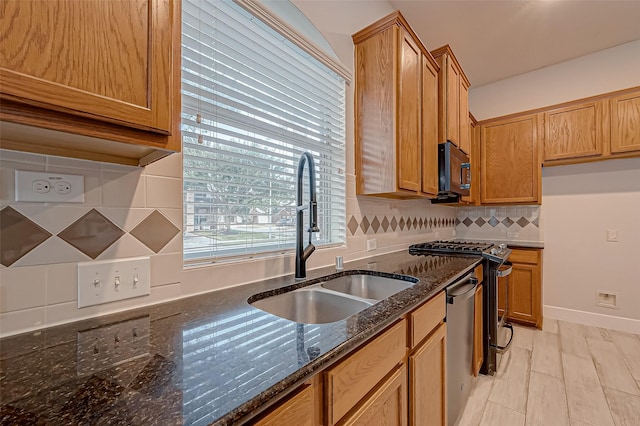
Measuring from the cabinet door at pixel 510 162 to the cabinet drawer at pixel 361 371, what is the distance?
298 centimetres

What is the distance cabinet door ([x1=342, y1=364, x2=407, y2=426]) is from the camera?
2.52 ft

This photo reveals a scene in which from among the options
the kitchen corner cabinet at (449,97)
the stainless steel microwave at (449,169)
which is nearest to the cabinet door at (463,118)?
the kitchen corner cabinet at (449,97)

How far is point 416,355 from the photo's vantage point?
1062mm

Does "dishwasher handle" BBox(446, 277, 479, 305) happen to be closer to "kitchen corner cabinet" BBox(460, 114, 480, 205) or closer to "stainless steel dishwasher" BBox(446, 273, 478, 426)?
"stainless steel dishwasher" BBox(446, 273, 478, 426)

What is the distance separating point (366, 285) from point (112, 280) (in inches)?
44.7

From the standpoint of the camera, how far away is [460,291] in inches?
58.7

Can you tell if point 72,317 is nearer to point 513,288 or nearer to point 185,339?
point 185,339

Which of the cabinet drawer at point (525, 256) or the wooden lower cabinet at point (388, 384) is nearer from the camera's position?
the wooden lower cabinet at point (388, 384)

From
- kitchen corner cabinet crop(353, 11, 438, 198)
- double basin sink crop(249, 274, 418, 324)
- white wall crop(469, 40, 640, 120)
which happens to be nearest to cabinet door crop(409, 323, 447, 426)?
double basin sink crop(249, 274, 418, 324)

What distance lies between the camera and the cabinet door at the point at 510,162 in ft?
10.0

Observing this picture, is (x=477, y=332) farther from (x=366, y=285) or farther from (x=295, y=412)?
(x=295, y=412)

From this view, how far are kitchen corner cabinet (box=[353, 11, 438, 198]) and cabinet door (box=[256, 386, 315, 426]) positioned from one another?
139cm

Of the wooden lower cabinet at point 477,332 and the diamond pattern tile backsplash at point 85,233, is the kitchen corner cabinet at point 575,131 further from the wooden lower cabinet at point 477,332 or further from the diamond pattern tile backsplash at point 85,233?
the diamond pattern tile backsplash at point 85,233

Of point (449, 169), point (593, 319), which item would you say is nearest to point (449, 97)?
point (449, 169)
